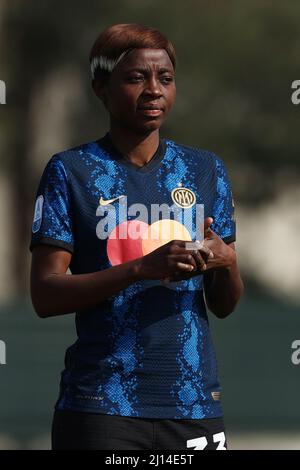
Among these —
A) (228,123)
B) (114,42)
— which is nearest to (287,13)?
(228,123)

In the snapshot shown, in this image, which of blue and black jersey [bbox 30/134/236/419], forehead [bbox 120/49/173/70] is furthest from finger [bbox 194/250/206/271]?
forehead [bbox 120/49/173/70]

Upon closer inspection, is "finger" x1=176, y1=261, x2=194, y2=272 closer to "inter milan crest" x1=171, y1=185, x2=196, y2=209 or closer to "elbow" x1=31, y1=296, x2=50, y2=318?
"inter milan crest" x1=171, y1=185, x2=196, y2=209

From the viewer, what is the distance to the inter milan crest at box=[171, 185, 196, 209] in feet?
13.9

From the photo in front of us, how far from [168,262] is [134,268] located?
117 mm

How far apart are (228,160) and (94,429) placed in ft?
29.7

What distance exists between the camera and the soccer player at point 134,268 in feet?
13.3

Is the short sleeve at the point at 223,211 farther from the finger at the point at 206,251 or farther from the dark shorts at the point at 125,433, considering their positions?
the dark shorts at the point at 125,433

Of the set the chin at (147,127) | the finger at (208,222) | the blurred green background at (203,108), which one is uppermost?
the blurred green background at (203,108)

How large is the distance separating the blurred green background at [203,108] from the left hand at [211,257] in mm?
8104

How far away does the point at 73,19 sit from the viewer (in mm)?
13039

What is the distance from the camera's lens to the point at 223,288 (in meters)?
4.30

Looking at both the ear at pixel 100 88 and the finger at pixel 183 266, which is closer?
the finger at pixel 183 266

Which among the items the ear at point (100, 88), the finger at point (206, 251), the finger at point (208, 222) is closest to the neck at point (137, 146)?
the ear at point (100, 88)

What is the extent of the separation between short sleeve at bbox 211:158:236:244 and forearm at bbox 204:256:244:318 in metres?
0.14
